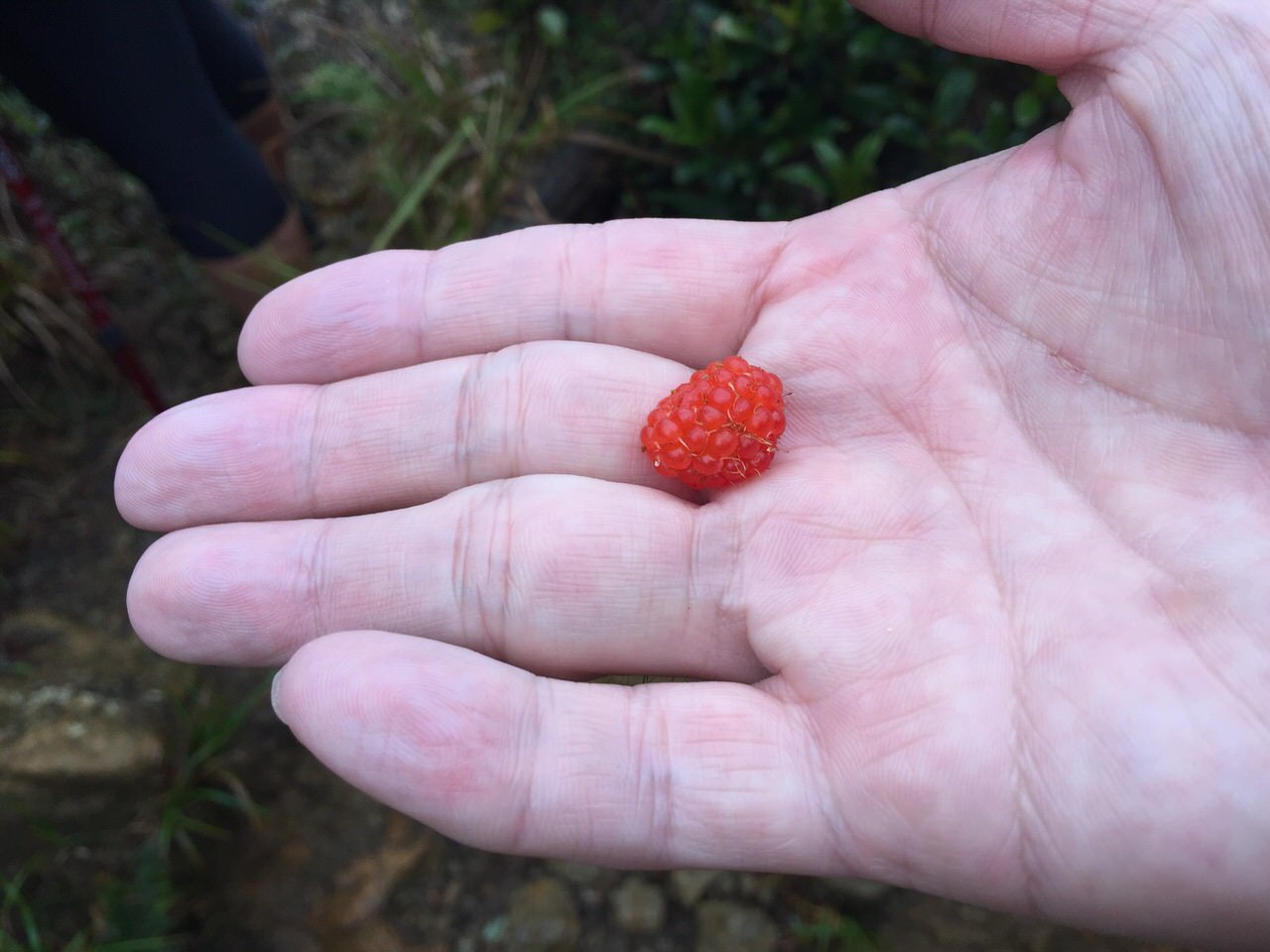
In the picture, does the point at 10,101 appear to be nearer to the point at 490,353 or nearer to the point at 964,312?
the point at 490,353

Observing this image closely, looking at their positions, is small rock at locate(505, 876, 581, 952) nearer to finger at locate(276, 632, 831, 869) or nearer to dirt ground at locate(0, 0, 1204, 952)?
dirt ground at locate(0, 0, 1204, 952)

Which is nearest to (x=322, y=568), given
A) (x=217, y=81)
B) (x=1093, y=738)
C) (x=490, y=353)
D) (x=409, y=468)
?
(x=409, y=468)

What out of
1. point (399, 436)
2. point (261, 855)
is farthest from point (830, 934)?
point (399, 436)

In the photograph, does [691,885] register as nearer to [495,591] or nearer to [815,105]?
[495,591]

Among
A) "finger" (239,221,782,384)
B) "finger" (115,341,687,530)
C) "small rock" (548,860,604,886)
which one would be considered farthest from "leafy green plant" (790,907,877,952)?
"finger" (239,221,782,384)

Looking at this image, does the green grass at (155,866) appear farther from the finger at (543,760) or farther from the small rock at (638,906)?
the finger at (543,760)

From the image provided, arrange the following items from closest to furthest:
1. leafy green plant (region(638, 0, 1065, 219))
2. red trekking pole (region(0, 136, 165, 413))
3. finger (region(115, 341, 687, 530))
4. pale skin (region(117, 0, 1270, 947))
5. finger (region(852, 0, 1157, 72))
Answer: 1. pale skin (region(117, 0, 1270, 947))
2. finger (region(852, 0, 1157, 72))
3. finger (region(115, 341, 687, 530))
4. red trekking pole (region(0, 136, 165, 413))
5. leafy green plant (region(638, 0, 1065, 219))
